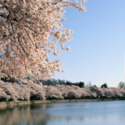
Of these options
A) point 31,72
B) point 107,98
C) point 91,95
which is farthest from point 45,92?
point 31,72

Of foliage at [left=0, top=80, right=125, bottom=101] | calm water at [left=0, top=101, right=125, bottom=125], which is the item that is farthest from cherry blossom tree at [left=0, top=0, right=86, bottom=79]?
foliage at [left=0, top=80, right=125, bottom=101]

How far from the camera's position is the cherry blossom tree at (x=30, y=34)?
5012 mm

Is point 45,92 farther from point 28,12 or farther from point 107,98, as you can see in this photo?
point 28,12

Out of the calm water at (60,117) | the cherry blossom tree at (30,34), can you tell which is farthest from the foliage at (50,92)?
the cherry blossom tree at (30,34)

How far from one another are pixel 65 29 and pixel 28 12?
4.18 feet

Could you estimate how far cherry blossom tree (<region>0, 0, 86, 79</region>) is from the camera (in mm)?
5012

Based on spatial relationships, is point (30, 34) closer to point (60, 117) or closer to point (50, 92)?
point (60, 117)

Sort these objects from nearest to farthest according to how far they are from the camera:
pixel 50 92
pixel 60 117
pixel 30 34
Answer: pixel 30 34 → pixel 60 117 → pixel 50 92

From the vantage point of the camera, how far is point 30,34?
5.80 m

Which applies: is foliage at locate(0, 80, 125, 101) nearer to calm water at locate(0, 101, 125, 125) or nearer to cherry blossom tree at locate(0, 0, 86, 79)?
calm water at locate(0, 101, 125, 125)

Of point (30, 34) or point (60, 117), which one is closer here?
point (30, 34)

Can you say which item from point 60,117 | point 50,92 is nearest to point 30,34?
point 60,117

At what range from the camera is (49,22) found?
5.16 metres

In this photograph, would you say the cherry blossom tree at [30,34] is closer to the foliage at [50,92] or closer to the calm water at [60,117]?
the calm water at [60,117]
